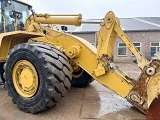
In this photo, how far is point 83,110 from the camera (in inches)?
168

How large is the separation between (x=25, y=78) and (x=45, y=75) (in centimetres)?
53

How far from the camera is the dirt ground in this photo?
3.95m

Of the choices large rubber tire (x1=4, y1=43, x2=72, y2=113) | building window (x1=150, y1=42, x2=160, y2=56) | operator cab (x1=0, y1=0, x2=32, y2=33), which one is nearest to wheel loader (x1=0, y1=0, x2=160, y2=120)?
large rubber tire (x1=4, y1=43, x2=72, y2=113)

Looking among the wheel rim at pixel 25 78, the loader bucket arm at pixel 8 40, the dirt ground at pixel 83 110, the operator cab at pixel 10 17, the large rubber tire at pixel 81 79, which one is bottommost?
the dirt ground at pixel 83 110

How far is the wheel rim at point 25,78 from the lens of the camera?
13.7 ft

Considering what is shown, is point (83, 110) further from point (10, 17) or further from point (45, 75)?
point (10, 17)

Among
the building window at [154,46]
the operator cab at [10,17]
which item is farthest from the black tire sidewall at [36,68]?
the building window at [154,46]

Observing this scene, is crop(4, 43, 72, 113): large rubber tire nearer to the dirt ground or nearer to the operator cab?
the dirt ground

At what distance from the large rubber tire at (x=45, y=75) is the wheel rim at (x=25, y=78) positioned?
0.08 m

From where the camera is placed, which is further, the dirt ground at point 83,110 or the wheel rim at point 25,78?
the wheel rim at point 25,78

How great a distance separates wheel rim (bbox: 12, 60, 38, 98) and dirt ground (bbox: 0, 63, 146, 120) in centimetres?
35

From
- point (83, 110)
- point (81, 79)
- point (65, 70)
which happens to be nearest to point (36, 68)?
point (65, 70)

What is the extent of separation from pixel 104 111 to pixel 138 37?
22.4 metres

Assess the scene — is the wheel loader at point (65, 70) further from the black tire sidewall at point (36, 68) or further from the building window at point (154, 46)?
the building window at point (154, 46)
